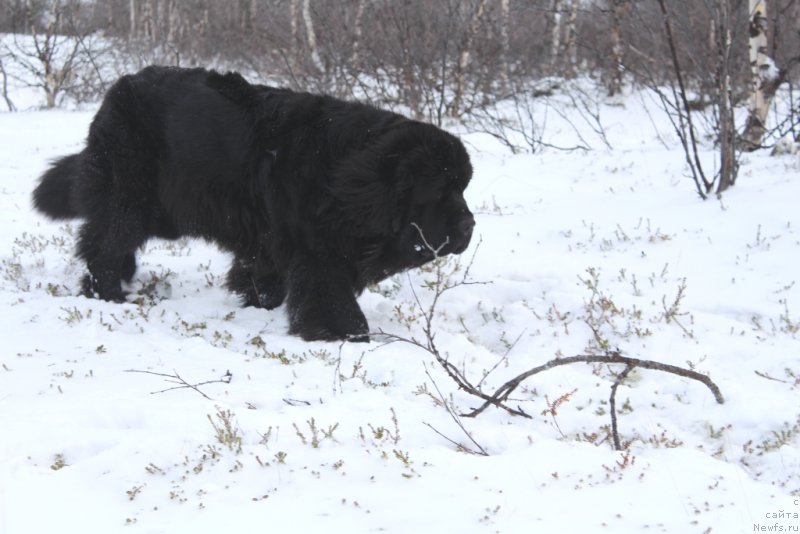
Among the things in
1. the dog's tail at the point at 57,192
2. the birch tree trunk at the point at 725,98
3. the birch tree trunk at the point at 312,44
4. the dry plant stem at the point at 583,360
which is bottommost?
the dry plant stem at the point at 583,360

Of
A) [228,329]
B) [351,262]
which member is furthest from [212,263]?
[351,262]

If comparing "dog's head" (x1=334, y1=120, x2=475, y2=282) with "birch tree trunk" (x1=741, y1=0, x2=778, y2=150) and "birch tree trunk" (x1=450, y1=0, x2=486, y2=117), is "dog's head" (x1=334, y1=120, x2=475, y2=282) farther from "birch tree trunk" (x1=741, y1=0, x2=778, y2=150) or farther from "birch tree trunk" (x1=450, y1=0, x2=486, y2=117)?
"birch tree trunk" (x1=450, y1=0, x2=486, y2=117)

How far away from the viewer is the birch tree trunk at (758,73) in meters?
8.48

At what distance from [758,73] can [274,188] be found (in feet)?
23.2

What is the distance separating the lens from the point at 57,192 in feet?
16.7

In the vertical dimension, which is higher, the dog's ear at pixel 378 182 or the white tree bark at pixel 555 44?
the white tree bark at pixel 555 44

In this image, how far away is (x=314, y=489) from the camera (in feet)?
7.31

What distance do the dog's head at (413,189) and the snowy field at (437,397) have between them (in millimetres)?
414

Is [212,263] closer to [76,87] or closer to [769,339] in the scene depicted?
[769,339]

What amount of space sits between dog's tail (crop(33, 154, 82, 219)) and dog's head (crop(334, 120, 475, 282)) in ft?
7.54

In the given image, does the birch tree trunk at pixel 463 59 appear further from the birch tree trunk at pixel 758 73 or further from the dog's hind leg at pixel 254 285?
the dog's hind leg at pixel 254 285

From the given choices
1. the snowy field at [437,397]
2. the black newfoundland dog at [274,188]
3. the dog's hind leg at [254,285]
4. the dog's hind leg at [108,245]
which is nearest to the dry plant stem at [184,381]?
the snowy field at [437,397]

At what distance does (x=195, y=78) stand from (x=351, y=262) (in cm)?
158

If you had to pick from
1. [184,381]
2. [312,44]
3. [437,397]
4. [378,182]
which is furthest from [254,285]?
[312,44]
